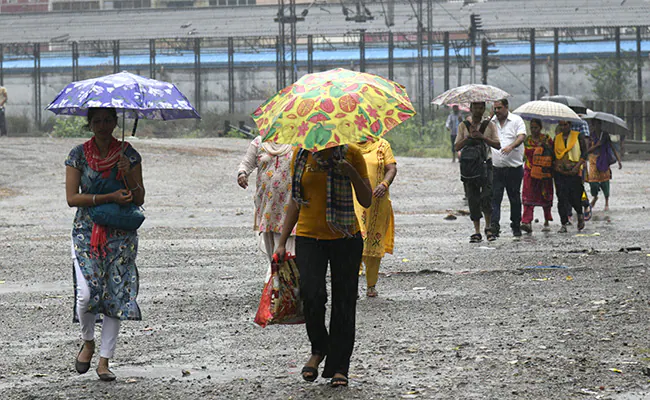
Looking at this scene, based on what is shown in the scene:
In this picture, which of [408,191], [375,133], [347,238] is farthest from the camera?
[408,191]

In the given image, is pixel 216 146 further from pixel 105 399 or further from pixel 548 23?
pixel 105 399

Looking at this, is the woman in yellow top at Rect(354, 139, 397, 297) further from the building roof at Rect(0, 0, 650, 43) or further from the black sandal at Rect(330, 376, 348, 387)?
the building roof at Rect(0, 0, 650, 43)

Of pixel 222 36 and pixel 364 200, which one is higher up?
pixel 222 36

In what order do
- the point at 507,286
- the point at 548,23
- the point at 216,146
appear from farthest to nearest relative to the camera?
the point at 548,23 → the point at 216,146 → the point at 507,286

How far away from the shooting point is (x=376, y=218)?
9383 millimetres

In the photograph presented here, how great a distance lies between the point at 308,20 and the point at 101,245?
149 feet

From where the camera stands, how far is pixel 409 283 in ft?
33.7

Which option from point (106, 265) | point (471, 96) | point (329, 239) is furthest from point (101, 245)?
point (471, 96)

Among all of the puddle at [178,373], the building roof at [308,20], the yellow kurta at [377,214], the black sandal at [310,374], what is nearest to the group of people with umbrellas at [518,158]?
the yellow kurta at [377,214]

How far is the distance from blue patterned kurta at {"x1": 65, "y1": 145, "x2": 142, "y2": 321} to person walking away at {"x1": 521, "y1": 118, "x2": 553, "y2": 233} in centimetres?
902

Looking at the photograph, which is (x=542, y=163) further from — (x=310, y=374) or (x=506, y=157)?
(x=310, y=374)

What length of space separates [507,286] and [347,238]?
4.19 m

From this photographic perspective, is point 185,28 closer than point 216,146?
No

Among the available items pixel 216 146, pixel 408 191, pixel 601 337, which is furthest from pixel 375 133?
pixel 216 146
